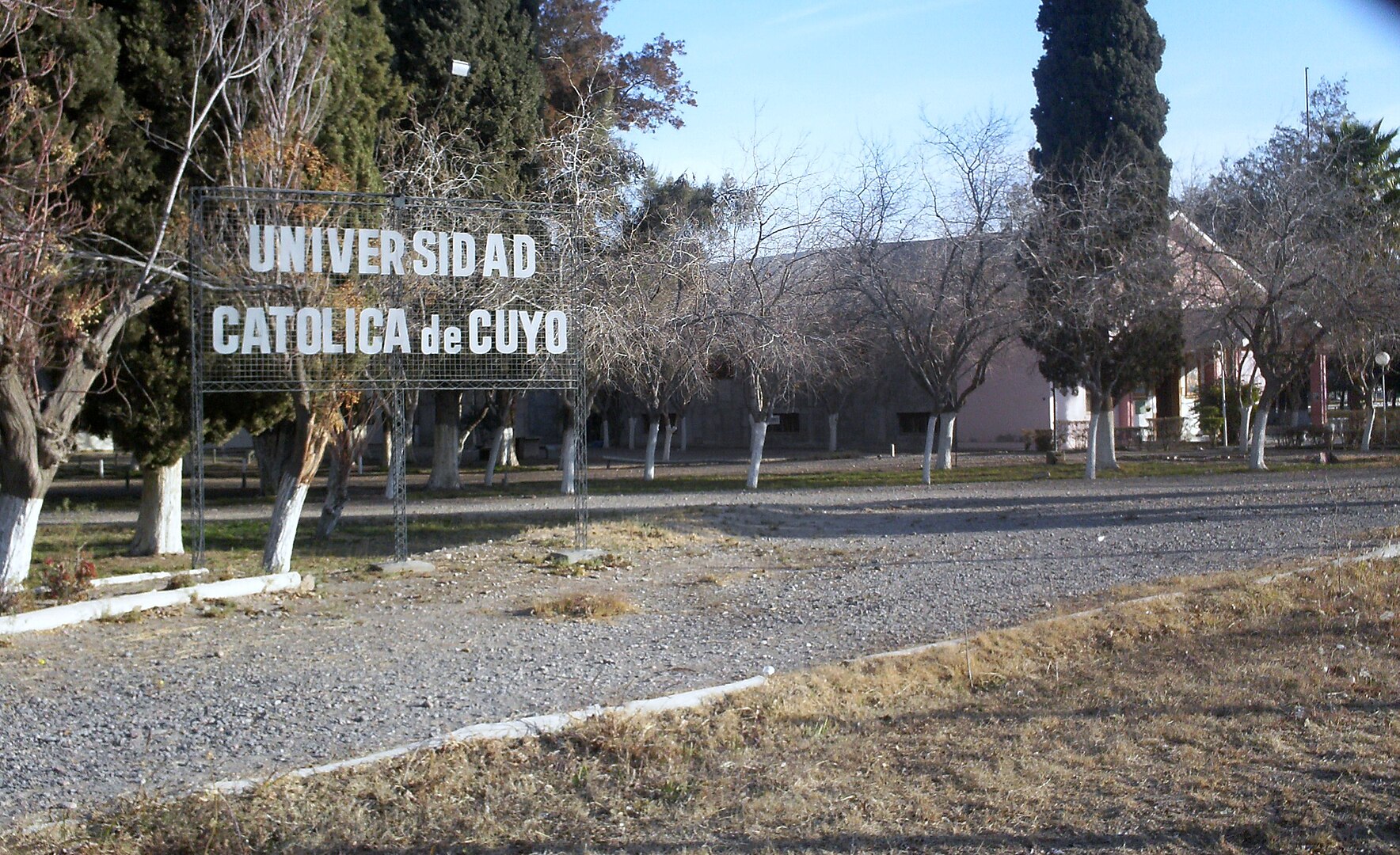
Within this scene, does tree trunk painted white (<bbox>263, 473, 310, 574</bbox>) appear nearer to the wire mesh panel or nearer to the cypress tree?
the wire mesh panel

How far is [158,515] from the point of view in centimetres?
1770

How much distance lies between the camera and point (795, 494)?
25.8 m

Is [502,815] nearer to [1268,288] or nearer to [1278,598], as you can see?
[1278,598]

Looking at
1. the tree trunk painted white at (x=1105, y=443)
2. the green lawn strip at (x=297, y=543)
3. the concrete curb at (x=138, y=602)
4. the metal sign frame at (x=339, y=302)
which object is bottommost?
the green lawn strip at (x=297, y=543)

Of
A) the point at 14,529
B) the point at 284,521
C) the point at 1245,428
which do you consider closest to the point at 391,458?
the point at 284,521

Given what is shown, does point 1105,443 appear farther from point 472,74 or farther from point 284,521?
point 284,521

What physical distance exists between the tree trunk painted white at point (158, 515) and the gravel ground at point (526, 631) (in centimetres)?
522

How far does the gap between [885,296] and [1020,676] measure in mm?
20275

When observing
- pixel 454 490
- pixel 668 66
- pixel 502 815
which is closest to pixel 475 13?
pixel 668 66

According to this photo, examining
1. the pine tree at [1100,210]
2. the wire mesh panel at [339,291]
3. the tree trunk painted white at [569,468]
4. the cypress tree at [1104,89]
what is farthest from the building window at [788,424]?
the wire mesh panel at [339,291]

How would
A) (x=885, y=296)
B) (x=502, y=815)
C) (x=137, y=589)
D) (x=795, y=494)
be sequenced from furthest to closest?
(x=885, y=296)
(x=795, y=494)
(x=137, y=589)
(x=502, y=815)

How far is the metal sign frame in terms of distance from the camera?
1262cm

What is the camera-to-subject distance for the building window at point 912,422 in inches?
1905

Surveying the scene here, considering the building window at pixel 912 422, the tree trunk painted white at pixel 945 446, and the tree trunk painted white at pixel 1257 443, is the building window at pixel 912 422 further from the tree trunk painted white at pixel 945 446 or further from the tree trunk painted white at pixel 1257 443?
the tree trunk painted white at pixel 1257 443
